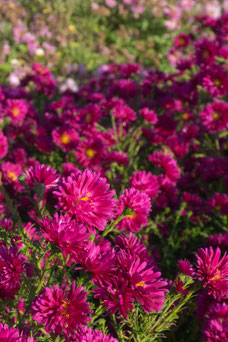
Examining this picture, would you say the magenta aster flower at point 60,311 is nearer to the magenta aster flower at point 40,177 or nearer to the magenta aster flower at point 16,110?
the magenta aster flower at point 40,177

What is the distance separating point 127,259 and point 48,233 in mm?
225

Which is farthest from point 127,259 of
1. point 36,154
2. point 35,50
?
point 35,50

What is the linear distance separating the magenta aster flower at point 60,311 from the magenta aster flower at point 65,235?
122 millimetres

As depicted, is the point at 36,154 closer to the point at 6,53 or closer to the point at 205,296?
the point at 205,296

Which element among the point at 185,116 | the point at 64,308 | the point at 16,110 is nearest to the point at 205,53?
the point at 185,116

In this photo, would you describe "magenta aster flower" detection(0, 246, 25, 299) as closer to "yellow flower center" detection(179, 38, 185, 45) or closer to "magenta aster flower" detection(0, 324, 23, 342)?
"magenta aster flower" detection(0, 324, 23, 342)

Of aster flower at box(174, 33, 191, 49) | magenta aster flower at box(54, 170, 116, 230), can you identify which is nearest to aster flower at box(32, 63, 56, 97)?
aster flower at box(174, 33, 191, 49)

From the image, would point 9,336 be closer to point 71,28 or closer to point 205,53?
point 205,53

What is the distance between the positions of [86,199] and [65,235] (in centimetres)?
16

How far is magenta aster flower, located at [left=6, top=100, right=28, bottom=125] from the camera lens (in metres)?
2.29

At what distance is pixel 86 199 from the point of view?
3.31 feet

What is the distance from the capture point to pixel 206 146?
2.63 metres

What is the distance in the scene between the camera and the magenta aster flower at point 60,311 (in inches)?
34.9

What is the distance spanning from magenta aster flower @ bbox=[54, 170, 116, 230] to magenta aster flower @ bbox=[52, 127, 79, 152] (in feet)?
3.63
